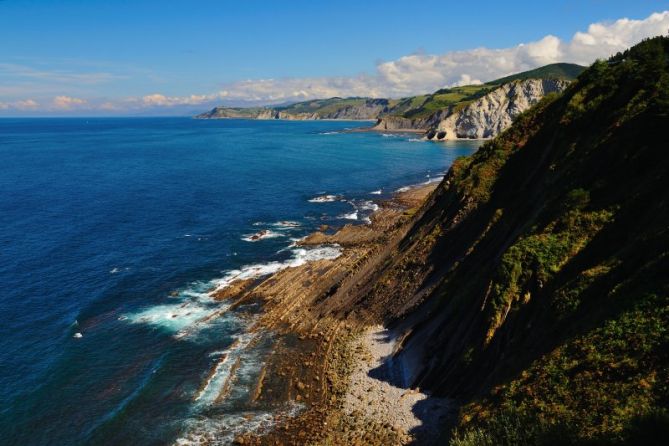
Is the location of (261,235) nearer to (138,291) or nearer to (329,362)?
(138,291)

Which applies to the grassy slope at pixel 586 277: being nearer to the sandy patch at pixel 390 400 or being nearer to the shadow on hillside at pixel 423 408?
the shadow on hillside at pixel 423 408

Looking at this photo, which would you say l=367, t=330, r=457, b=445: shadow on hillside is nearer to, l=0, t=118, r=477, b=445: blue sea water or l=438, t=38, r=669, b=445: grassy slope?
l=438, t=38, r=669, b=445: grassy slope

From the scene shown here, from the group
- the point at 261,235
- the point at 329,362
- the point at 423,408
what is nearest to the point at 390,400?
the point at 423,408

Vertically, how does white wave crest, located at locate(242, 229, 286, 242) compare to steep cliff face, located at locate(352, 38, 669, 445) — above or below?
below

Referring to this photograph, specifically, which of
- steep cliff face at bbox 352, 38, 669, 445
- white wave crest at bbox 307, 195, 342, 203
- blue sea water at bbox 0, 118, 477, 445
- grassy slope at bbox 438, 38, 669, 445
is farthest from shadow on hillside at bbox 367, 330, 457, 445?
white wave crest at bbox 307, 195, 342, 203

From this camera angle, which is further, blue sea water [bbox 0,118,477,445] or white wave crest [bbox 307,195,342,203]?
white wave crest [bbox 307,195,342,203]

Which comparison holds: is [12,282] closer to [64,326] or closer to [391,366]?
[64,326]

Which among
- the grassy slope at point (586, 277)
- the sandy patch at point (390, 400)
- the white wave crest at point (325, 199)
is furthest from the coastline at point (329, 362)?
the white wave crest at point (325, 199)
